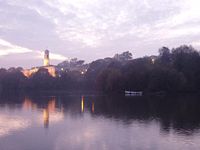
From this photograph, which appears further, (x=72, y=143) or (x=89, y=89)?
(x=89, y=89)

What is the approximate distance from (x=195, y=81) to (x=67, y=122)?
47.5 metres

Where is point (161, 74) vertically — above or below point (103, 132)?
above

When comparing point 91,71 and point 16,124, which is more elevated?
point 91,71

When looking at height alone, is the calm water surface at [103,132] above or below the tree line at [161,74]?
below

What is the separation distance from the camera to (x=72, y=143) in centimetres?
1992

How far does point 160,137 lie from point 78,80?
87728 mm

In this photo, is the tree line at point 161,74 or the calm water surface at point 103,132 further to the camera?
the tree line at point 161,74

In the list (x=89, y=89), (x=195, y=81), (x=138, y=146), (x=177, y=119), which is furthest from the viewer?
(x=89, y=89)

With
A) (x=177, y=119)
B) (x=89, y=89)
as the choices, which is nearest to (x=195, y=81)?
(x=89, y=89)

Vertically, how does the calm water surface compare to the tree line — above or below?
below

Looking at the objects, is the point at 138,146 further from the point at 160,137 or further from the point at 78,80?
the point at 78,80

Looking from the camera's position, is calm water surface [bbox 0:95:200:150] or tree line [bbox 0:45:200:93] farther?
tree line [bbox 0:45:200:93]

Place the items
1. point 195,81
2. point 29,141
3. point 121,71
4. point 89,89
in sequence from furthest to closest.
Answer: point 89,89
point 121,71
point 195,81
point 29,141

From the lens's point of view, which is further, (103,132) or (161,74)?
(161,74)
